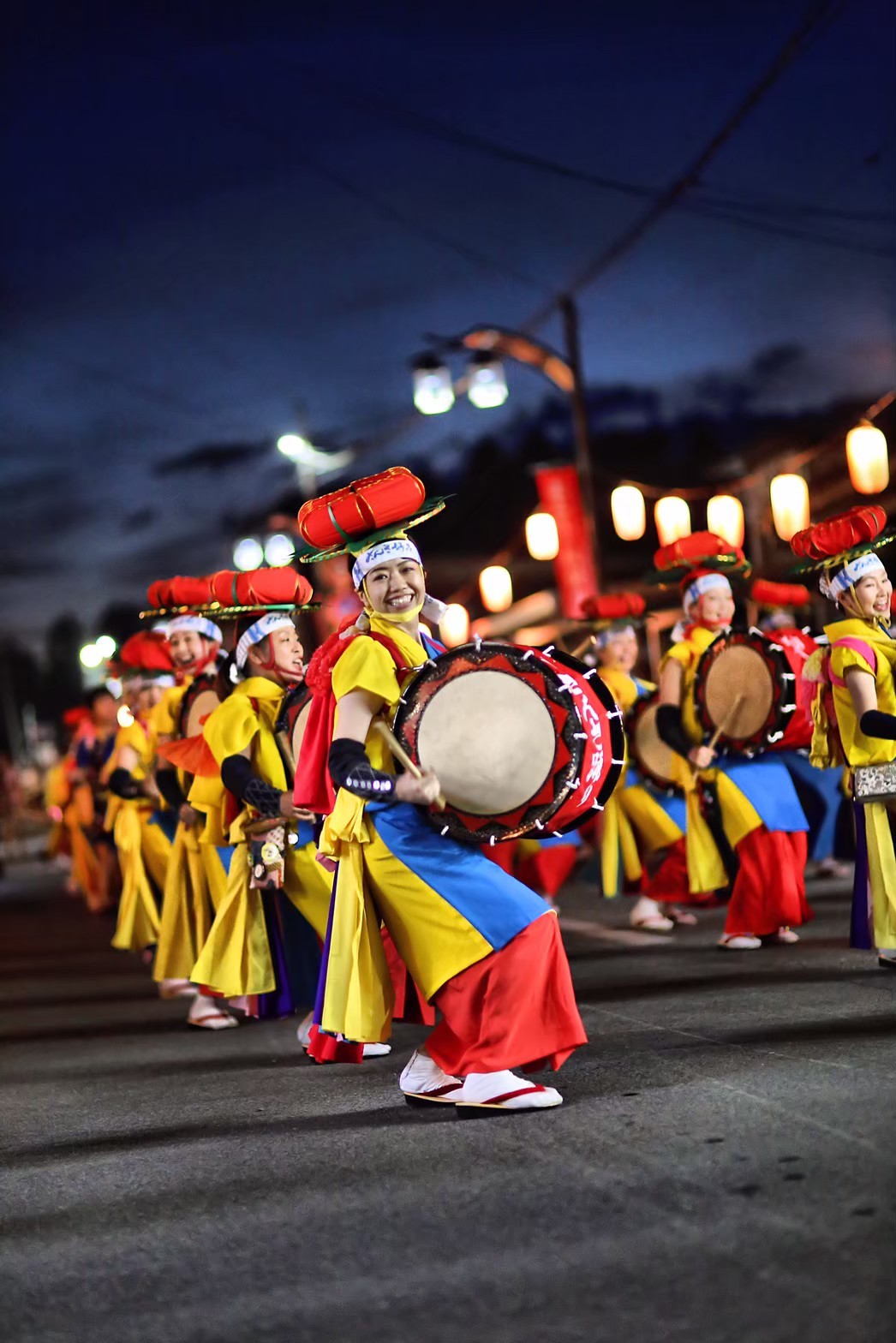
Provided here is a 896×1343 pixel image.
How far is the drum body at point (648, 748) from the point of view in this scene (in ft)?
34.2

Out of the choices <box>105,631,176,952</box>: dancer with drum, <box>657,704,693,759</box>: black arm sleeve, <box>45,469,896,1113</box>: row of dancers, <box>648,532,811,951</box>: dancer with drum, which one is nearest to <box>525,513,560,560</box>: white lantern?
<box>45,469,896,1113</box>: row of dancers

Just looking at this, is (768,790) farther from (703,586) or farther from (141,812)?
(141,812)

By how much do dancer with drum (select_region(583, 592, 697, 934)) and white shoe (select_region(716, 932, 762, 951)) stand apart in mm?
1301

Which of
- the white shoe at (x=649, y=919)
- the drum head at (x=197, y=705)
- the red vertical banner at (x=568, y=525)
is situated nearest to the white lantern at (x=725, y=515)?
the red vertical banner at (x=568, y=525)

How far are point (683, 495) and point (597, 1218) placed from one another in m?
14.9

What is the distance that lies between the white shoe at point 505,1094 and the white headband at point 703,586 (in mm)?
4638

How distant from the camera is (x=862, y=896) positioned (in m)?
7.09

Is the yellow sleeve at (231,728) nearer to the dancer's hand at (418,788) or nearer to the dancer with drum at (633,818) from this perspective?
the dancer's hand at (418,788)

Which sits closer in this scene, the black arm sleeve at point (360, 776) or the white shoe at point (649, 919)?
the black arm sleeve at point (360, 776)

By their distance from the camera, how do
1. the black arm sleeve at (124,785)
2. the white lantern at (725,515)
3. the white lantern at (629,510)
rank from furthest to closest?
the white lantern at (629,510) → the white lantern at (725,515) → the black arm sleeve at (124,785)

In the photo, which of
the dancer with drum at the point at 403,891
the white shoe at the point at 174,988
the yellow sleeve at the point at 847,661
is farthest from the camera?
the white shoe at the point at 174,988

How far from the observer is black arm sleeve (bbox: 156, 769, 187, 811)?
8680 mm

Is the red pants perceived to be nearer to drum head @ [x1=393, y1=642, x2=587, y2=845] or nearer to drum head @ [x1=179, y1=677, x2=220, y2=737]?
drum head @ [x1=393, y1=642, x2=587, y2=845]

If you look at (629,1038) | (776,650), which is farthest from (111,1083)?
(776,650)
